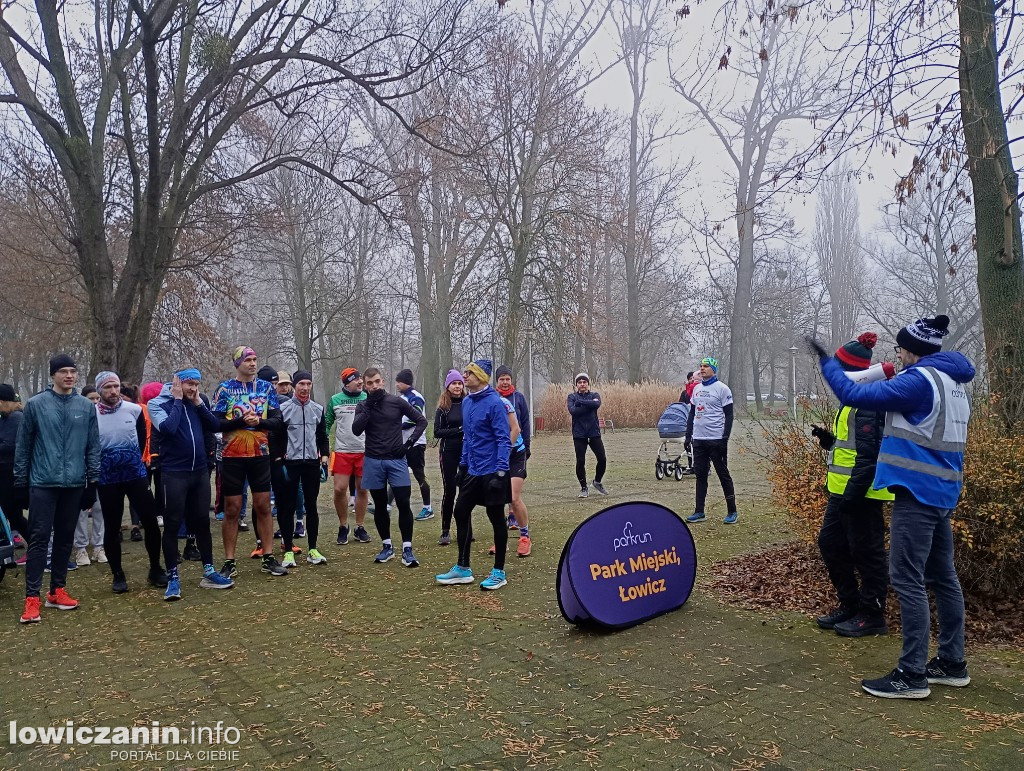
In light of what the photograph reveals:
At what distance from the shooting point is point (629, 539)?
19.3ft

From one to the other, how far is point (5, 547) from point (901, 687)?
A: 23.5 ft

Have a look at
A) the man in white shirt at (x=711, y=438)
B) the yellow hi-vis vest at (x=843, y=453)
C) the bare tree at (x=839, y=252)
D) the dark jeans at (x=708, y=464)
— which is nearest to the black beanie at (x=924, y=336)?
the yellow hi-vis vest at (x=843, y=453)

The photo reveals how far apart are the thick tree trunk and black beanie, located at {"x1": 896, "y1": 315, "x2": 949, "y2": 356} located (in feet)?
6.90

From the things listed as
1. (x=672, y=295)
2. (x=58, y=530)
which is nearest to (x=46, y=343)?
(x=58, y=530)

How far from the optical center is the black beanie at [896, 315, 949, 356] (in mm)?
4508

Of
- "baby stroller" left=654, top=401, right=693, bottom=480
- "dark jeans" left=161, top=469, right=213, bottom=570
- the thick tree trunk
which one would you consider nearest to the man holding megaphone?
the thick tree trunk

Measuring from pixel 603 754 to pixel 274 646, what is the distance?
2747 millimetres

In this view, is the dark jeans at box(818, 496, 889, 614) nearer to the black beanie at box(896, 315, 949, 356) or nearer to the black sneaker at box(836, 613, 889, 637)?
the black sneaker at box(836, 613, 889, 637)

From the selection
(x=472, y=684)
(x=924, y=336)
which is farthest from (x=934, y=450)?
(x=472, y=684)

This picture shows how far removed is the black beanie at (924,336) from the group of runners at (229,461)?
134 inches

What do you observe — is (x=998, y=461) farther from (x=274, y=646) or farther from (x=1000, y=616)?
(x=274, y=646)

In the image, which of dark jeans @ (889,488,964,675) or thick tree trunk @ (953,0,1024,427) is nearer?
dark jeans @ (889,488,964,675)

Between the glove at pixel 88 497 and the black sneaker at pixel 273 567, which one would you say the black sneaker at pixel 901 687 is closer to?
the black sneaker at pixel 273 567

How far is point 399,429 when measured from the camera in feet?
27.5
